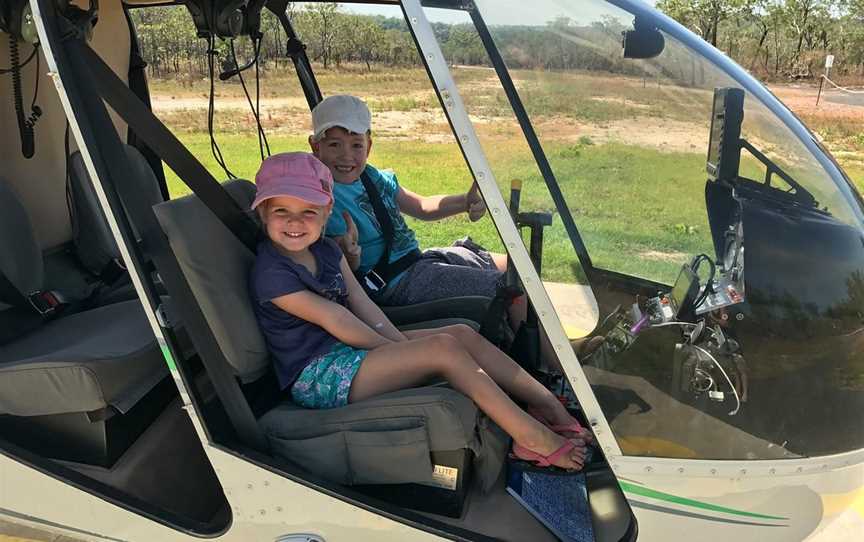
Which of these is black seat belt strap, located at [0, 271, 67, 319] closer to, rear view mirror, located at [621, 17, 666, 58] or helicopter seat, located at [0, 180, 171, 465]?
helicopter seat, located at [0, 180, 171, 465]

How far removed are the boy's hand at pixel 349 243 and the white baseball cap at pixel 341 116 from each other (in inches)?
13.1

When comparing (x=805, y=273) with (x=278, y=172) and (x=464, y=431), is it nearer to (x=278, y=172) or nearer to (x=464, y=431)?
(x=464, y=431)

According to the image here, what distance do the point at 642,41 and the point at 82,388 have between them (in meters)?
1.66

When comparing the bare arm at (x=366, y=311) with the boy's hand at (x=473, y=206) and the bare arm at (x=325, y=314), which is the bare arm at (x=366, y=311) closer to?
the bare arm at (x=325, y=314)

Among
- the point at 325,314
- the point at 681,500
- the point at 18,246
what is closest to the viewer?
the point at 681,500

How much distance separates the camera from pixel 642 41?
5.48ft

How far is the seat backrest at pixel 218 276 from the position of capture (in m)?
1.77

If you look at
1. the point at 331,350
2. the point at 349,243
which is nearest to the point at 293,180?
Answer: the point at 331,350

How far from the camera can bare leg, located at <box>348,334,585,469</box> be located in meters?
1.79

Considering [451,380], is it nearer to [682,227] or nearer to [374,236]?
[682,227]

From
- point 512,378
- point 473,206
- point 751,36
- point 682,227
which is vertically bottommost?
point 512,378

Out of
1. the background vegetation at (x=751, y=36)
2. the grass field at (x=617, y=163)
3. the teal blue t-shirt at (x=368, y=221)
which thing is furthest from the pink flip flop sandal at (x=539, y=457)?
the background vegetation at (x=751, y=36)

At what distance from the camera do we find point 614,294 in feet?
5.61

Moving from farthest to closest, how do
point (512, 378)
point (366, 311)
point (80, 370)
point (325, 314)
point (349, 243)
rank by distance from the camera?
1. point (349, 243)
2. point (366, 311)
3. point (512, 378)
4. point (325, 314)
5. point (80, 370)
